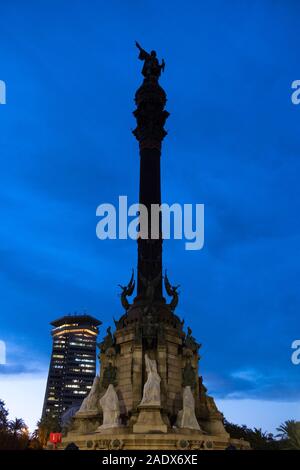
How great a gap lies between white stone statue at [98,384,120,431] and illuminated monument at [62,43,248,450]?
18 millimetres

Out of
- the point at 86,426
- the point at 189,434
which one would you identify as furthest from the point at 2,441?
the point at 189,434

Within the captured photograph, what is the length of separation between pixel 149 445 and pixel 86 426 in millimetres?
7779

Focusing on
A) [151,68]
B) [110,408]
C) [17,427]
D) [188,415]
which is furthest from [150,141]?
[17,427]

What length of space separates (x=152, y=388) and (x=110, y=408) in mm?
3277

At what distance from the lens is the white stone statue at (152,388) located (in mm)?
29328

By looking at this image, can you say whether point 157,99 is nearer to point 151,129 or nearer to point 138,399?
point 151,129

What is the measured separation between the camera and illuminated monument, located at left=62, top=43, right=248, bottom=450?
27.8 metres

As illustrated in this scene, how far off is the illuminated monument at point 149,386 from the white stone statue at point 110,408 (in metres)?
0.02

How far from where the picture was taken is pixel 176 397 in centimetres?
3231

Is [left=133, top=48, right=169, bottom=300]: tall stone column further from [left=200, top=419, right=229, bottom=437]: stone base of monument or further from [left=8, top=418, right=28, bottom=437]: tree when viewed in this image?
[left=8, top=418, right=28, bottom=437]: tree

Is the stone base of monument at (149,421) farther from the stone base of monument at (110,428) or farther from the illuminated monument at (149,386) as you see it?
the stone base of monument at (110,428)

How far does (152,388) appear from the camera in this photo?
2989 cm

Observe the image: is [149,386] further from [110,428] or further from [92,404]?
[92,404]

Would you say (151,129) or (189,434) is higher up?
(151,129)
